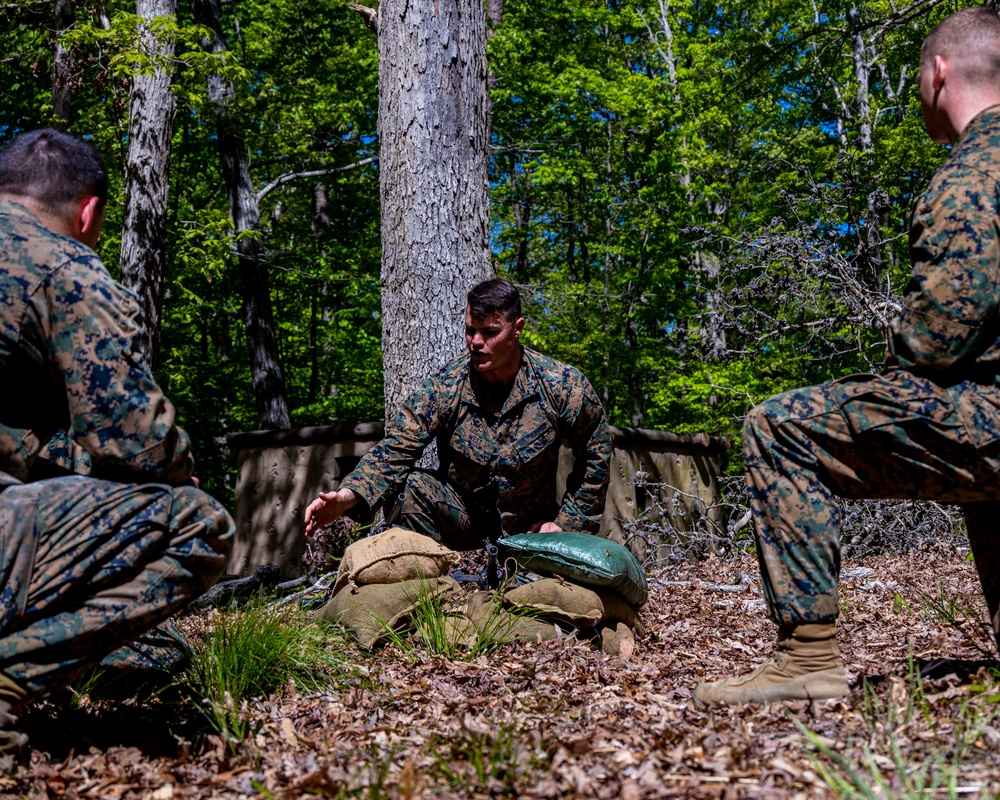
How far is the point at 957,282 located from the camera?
2.50 metres

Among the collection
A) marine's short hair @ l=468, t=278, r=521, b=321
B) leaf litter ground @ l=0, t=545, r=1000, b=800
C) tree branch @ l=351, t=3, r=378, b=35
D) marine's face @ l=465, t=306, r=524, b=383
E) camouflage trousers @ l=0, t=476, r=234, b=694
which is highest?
tree branch @ l=351, t=3, r=378, b=35

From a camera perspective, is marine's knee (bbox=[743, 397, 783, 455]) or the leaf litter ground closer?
the leaf litter ground

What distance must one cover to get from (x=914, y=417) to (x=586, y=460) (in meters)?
2.48

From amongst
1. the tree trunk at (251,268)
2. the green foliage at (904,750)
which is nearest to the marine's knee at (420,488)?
the green foliage at (904,750)

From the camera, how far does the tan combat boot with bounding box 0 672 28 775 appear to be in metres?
2.35

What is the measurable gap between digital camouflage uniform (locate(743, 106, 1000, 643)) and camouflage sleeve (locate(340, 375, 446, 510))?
2114mm

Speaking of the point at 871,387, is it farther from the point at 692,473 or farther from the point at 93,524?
the point at 692,473

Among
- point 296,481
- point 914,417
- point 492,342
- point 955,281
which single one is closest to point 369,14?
point 492,342

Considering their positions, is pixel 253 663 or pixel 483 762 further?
pixel 253 663

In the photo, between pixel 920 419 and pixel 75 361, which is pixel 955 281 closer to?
pixel 920 419

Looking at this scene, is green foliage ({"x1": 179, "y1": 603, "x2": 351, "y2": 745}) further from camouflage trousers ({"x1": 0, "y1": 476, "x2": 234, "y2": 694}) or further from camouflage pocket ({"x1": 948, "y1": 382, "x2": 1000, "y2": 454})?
camouflage pocket ({"x1": 948, "y1": 382, "x2": 1000, "y2": 454})

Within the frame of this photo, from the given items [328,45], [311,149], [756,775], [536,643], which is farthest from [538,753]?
[328,45]

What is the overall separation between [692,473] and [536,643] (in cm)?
727

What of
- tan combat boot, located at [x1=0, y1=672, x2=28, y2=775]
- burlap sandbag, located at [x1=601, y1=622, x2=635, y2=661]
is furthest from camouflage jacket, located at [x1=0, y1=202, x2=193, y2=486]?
burlap sandbag, located at [x1=601, y1=622, x2=635, y2=661]
